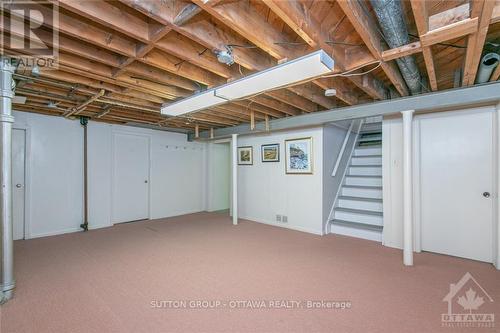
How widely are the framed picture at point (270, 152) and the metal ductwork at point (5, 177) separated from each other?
13.5ft

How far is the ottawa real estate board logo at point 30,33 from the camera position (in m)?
1.68

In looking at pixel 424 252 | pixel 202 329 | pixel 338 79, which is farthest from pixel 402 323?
pixel 338 79

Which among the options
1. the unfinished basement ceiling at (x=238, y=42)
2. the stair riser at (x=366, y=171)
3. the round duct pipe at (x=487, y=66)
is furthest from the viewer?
the stair riser at (x=366, y=171)

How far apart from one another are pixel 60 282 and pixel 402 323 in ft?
11.0

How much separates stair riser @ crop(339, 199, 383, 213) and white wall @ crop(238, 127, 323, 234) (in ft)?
2.08

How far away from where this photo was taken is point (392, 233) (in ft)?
12.4

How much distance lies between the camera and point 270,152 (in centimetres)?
539

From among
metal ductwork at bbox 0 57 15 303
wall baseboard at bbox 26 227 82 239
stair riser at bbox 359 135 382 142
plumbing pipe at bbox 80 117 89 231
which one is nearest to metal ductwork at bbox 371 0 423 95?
metal ductwork at bbox 0 57 15 303

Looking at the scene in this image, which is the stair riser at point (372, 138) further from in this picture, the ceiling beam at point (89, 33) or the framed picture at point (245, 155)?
the ceiling beam at point (89, 33)

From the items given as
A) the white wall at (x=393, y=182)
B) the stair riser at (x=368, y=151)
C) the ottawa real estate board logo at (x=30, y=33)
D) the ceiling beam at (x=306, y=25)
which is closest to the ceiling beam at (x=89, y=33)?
the ottawa real estate board logo at (x=30, y=33)

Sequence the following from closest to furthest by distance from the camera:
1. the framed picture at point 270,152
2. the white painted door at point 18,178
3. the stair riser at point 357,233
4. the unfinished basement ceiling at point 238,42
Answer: the unfinished basement ceiling at point 238,42, the stair riser at point 357,233, the white painted door at point 18,178, the framed picture at point 270,152

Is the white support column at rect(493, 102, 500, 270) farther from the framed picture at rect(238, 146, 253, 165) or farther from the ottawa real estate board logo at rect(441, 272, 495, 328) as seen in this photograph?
the framed picture at rect(238, 146, 253, 165)

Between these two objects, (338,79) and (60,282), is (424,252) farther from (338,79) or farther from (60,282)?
(60,282)

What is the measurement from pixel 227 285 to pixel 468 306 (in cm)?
225
